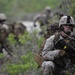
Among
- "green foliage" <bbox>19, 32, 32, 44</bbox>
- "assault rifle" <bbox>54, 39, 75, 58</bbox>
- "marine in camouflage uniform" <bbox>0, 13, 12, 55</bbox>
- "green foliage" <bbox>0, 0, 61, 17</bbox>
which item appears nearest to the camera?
"assault rifle" <bbox>54, 39, 75, 58</bbox>

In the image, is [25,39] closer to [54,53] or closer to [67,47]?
[54,53]

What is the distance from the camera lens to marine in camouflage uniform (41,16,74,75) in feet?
34.9

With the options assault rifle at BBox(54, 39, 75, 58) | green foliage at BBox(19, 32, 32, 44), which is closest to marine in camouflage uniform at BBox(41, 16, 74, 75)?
assault rifle at BBox(54, 39, 75, 58)

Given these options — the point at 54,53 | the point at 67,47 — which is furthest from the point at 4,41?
the point at 67,47

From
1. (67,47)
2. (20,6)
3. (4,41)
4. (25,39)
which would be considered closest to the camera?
(67,47)

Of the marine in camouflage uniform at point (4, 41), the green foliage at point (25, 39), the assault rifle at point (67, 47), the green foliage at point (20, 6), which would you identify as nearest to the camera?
the assault rifle at point (67, 47)

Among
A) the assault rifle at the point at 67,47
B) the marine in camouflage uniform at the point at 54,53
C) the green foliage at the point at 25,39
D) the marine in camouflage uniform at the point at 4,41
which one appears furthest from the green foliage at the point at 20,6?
the assault rifle at the point at 67,47

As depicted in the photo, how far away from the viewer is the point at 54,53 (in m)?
10.6

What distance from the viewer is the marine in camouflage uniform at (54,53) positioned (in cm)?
1063

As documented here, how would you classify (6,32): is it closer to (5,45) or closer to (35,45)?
(5,45)

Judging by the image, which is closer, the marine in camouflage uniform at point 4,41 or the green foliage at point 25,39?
the green foliage at point 25,39

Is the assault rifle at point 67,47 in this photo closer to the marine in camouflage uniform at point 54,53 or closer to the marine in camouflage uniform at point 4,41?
the marine in camouflage uniform at point 54,53

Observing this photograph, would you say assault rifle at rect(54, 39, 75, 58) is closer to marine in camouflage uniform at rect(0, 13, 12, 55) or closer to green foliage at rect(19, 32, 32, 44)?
green foliage at rect(19, 32, 32, 44)

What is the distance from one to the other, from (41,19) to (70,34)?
14558 millimetres
